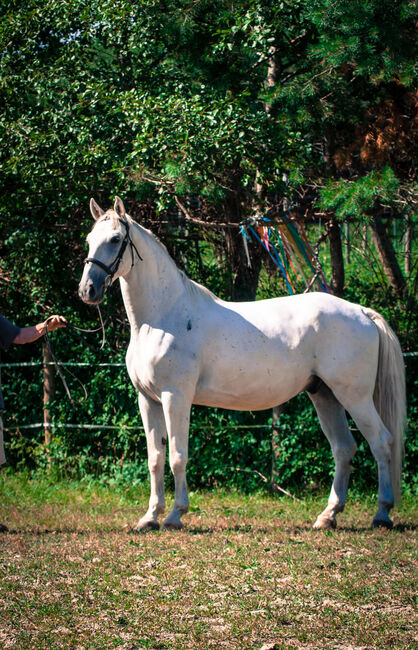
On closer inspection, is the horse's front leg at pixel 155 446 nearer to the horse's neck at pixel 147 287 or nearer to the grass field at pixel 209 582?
the grass field at pixel 209 582

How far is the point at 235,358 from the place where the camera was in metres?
5.75

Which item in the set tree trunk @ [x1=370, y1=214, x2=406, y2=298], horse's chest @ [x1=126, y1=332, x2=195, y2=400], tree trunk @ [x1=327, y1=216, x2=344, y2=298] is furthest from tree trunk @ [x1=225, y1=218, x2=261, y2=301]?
horse's chest @ [x1=126, y1=332, x2=195, y2=400]

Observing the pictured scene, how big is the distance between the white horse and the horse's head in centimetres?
1

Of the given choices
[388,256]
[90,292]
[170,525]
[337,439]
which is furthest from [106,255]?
[388,256]

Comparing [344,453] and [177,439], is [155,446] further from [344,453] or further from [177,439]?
[344,453]

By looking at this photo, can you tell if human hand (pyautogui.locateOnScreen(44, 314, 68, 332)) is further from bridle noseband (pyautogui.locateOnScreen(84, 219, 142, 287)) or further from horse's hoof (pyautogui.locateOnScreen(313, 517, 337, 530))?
horse's hoof (pyautogui.locateOnScreen(313, 517, 337, 530))

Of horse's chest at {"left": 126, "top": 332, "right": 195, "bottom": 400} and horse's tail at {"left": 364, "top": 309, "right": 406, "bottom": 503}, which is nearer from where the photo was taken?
horse's chest at {"left": 126, "top": 332, "right": 195, "bottom": 400}

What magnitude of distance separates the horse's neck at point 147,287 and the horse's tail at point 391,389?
1.83m

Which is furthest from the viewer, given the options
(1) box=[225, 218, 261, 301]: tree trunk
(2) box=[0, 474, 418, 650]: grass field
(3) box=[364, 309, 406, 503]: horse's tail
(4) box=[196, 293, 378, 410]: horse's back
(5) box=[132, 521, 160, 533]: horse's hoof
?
(1) box=[225, 218, 261, 301]: tree trunk

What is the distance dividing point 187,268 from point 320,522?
3.72 meters

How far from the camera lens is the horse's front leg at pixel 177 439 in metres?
5.50

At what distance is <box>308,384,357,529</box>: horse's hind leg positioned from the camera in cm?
609

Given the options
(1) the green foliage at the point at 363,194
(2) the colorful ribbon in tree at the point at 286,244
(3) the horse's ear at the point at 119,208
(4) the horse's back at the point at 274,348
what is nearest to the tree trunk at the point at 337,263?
(2) the colorful ribbon in tree at the point at 286,244

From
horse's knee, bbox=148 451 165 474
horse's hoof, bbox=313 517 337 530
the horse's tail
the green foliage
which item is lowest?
horse's hoof, bbox=313 517 337 530
